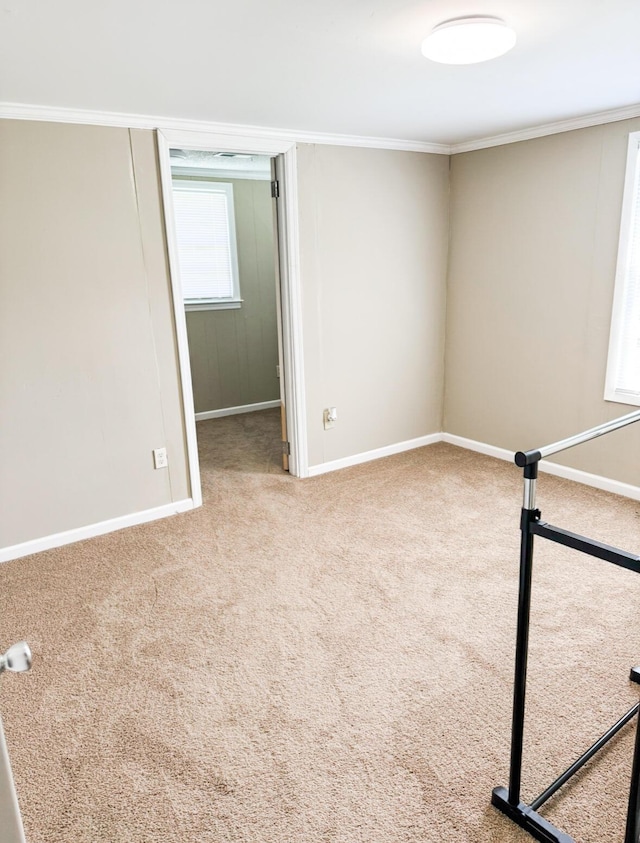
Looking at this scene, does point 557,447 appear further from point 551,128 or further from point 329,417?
point 551,128

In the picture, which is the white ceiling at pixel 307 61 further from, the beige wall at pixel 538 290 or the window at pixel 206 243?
the window at pixel 206 243

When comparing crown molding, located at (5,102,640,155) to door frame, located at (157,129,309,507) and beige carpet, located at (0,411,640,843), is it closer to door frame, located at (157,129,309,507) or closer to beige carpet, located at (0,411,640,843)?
door frame, located at (157,129,309,507)

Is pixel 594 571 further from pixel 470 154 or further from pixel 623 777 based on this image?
pixel 470 154

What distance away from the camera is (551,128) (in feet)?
11.6

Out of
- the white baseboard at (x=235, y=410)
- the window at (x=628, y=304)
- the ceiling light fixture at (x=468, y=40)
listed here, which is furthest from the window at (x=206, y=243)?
the ceiling light fixture at (x=468, y=40)

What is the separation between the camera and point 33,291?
2.94 m

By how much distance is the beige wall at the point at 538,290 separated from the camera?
11.5 feet

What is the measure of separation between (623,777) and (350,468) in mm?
2746

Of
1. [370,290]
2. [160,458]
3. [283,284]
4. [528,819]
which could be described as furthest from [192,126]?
[528,819]

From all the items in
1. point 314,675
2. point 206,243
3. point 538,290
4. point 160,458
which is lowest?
point 314,675

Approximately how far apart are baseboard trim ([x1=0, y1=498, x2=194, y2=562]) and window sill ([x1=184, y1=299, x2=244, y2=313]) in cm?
242

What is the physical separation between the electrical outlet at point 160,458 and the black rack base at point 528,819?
2487 mm

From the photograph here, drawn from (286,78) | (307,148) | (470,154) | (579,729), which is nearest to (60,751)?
(579,729)

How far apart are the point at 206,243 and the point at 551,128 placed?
124 inches
